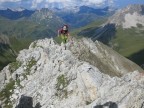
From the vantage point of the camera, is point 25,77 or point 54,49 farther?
point 54,49

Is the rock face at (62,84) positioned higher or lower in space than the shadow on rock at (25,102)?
higher

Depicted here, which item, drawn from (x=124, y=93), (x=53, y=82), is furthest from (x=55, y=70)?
(x=124, y=93)

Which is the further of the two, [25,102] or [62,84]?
[25,102]

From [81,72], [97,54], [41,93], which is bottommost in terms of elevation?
[97,54]

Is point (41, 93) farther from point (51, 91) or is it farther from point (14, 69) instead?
point (14, 69)

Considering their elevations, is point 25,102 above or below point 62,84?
below

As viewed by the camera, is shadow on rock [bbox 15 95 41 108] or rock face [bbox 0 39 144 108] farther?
shadow on rock [bbox 15 95 41 108]

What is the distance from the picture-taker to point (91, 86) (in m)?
66.9

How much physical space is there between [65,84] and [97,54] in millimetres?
69017

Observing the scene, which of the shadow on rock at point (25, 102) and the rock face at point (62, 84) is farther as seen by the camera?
the shadow on rock at point (25, 102)

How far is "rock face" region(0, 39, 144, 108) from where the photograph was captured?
198 ft

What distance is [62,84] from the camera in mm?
70562

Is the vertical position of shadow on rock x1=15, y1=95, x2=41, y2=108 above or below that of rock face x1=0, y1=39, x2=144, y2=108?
below

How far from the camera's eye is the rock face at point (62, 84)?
6028cm
